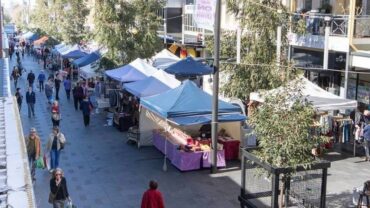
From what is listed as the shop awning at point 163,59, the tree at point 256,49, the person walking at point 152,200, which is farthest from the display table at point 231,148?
the shop awning at point 163,59

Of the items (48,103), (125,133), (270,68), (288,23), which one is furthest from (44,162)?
(48,103)

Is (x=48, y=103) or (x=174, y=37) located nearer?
(x=48, y=103)

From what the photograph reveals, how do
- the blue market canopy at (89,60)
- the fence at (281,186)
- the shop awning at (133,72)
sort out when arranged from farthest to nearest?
the blue market canopy at (89,60), the shop awning at (133,72), the fence at (281,186)

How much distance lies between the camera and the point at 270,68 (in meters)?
17.2

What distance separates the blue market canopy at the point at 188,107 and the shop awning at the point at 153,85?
267cm

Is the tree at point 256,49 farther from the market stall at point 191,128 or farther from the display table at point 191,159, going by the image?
the display table at point 191,159

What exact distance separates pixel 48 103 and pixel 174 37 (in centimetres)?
1503

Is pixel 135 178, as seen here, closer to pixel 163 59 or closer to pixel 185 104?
pixel 185 104

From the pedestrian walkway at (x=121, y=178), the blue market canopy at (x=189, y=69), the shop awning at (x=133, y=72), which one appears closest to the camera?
the pedestrian walkway at (x=121, y=178)

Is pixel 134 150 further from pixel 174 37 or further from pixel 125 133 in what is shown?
pixel 174 37

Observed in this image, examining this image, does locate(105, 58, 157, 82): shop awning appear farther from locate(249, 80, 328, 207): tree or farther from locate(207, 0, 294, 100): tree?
locate(249, 80, 328, 207): tree

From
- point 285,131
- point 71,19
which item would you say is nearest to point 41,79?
point 71,19

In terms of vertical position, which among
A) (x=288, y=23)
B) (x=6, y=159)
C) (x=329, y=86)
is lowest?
(x=329, y=86)

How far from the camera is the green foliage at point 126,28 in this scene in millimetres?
24281
